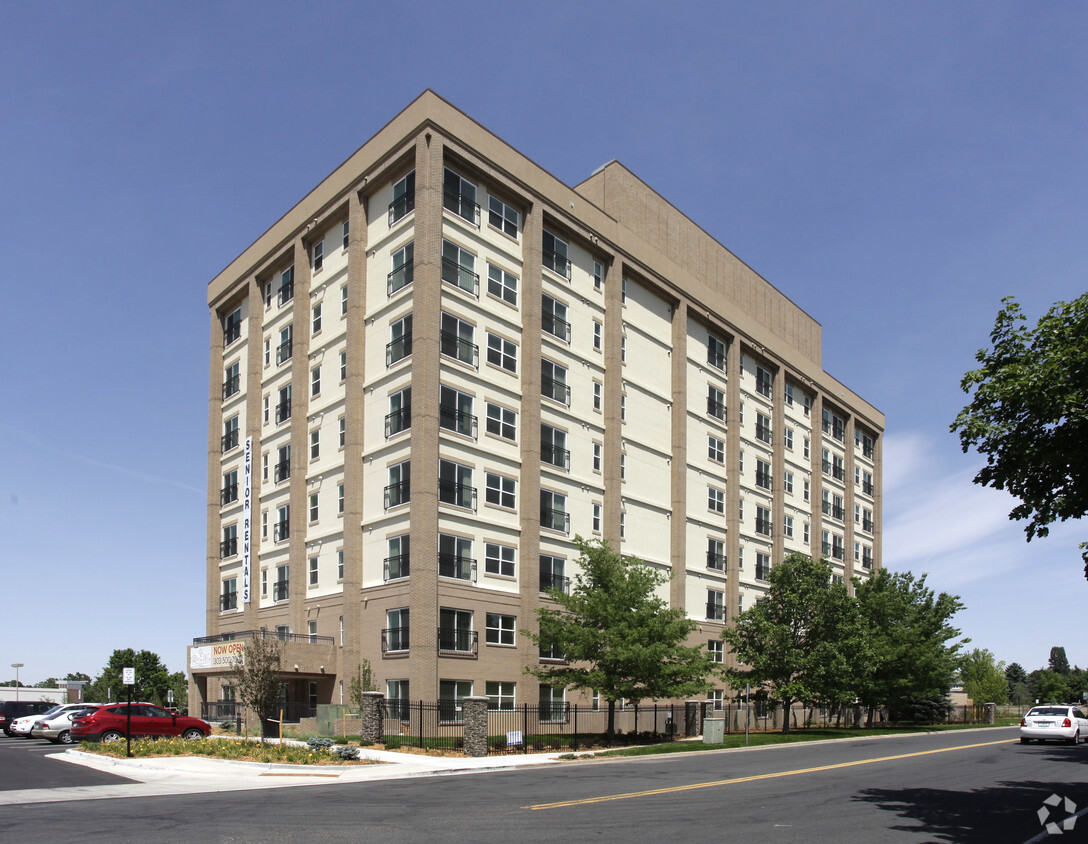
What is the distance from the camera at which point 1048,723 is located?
3725 centimetres

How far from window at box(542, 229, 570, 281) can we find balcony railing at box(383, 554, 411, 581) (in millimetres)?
16710

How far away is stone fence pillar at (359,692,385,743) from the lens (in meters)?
33.7

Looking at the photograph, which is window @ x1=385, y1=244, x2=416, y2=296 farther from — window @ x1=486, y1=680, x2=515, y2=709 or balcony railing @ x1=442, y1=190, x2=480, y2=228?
window @ x1=486, y1=680, x2=515, y2=709

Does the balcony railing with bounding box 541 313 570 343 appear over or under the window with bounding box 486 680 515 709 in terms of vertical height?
over

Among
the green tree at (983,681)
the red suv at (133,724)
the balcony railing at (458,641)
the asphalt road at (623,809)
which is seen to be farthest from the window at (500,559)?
the green tree at (983,681)

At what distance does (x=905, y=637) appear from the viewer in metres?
57.2

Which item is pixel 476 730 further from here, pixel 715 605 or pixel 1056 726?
pixel 715 605

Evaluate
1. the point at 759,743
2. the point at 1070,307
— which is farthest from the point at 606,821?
the point at 759,743

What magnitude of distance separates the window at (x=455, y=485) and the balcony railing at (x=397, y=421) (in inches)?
92.1

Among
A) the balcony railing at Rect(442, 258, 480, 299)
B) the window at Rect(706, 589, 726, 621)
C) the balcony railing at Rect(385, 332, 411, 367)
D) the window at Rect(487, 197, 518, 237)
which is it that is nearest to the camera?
the balcony railing at Rect(385, 332, 411, 367)

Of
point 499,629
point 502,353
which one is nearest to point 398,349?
point 502,353

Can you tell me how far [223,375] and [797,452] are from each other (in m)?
39.9

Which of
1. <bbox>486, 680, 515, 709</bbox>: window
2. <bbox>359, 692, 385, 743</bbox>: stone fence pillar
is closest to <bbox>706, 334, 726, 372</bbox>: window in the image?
<bbox>486, 680, 515, 709</bbox>: window

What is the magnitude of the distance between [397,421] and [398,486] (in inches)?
112
